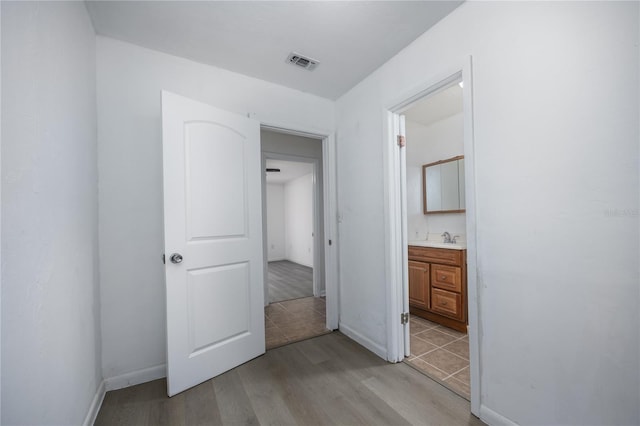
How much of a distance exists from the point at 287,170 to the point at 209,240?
14.3 feet

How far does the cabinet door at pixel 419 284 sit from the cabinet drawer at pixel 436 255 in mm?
70

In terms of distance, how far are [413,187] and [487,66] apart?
222 centimetres

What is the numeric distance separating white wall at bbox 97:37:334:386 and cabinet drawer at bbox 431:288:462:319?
248cm

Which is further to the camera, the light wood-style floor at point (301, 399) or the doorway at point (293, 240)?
the doorway at point (293, 240)

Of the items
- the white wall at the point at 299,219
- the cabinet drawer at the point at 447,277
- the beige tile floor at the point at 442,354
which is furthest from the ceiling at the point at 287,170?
the beige tile floor at the point at 442,354

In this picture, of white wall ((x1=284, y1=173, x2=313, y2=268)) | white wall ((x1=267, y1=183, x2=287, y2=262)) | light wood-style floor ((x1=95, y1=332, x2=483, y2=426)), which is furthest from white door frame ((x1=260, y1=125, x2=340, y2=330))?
white wall ((x1=267, y1=183, x2=287, y2=262))

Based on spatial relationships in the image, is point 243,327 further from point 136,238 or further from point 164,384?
point 136,238

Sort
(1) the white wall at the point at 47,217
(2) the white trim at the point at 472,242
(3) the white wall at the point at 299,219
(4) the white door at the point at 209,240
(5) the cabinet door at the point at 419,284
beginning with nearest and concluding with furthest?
(1) the white wall at the point at 47,217 → (2) the white trim at the point at 472,242 → (4) the white door at the point at 209,240 → (5) the cabinet door at the point at 419,284 → (3) the white wall at the point at 299,219

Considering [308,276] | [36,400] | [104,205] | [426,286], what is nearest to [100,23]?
[104,205]

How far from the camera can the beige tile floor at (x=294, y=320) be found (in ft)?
8.27

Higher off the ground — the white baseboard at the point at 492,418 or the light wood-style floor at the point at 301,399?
the white baseboard at the point at 492,418

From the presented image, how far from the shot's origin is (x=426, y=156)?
11.5 feet

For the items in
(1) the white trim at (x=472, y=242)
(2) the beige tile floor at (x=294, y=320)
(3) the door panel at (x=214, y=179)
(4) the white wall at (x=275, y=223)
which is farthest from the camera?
(4) the white wall at (x=275, y=223)

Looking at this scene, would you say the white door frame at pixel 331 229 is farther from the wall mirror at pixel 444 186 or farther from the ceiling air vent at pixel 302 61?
the wall mirror at pixel 444 186
